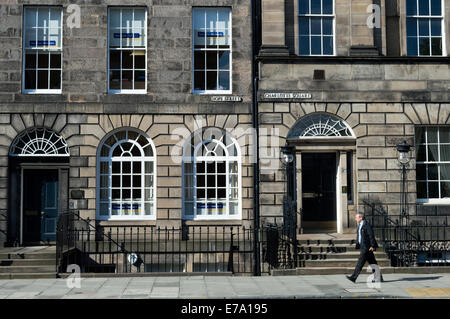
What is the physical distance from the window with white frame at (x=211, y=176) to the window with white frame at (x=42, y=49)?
15.0 ft

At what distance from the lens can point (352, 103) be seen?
669 inches

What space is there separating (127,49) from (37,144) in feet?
13.0

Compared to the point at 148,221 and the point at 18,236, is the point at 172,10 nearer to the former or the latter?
the point at 148,221

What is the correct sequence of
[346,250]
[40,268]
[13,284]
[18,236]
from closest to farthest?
1. [13,284]
2. [40,268]
3. [346,250]
4. [18,236]

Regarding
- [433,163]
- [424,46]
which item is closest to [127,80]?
[424,46]

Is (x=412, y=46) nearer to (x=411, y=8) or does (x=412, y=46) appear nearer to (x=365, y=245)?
(x=411, y=8)

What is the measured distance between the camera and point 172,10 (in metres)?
17.1

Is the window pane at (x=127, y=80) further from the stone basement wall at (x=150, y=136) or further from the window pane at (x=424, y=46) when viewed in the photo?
the window pane at (x=424, y=46)

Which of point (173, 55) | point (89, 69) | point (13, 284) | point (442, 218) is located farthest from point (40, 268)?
point (442, 218)

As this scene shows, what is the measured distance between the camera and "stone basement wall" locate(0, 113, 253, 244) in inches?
652

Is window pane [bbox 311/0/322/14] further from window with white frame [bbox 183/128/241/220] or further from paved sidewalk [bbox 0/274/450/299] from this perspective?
paved sidewalk [bbox 0/274/450/299]

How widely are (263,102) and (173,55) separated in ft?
10.2

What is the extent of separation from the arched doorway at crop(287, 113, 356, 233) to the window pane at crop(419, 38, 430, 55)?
3.47 m

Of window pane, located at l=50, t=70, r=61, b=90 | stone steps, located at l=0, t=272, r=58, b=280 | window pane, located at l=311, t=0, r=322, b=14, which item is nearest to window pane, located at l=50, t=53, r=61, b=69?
window pane, located at l=50, t=70, r=61, b=90
